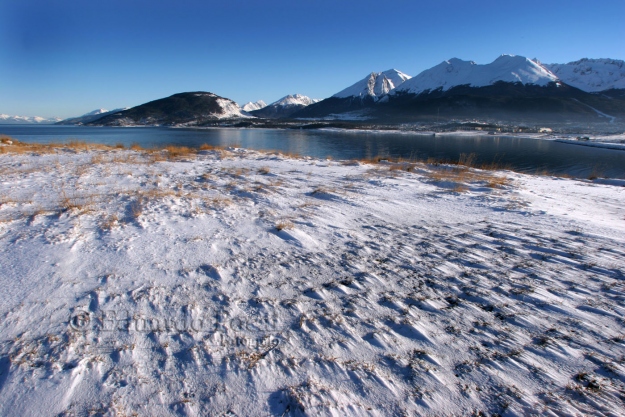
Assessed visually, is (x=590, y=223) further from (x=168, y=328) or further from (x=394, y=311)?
(x=168, y=328)

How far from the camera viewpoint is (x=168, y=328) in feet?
10.2

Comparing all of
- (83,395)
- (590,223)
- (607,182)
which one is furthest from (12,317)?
(607,182)

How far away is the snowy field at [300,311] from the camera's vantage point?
247cm

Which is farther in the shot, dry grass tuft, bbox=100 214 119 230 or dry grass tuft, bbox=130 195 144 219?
dry grass tuft, bbox=130 195 144 219

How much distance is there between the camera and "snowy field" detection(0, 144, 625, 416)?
247 cm

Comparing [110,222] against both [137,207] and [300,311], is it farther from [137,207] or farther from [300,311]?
[300,311]

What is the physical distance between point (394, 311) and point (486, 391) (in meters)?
1.15
